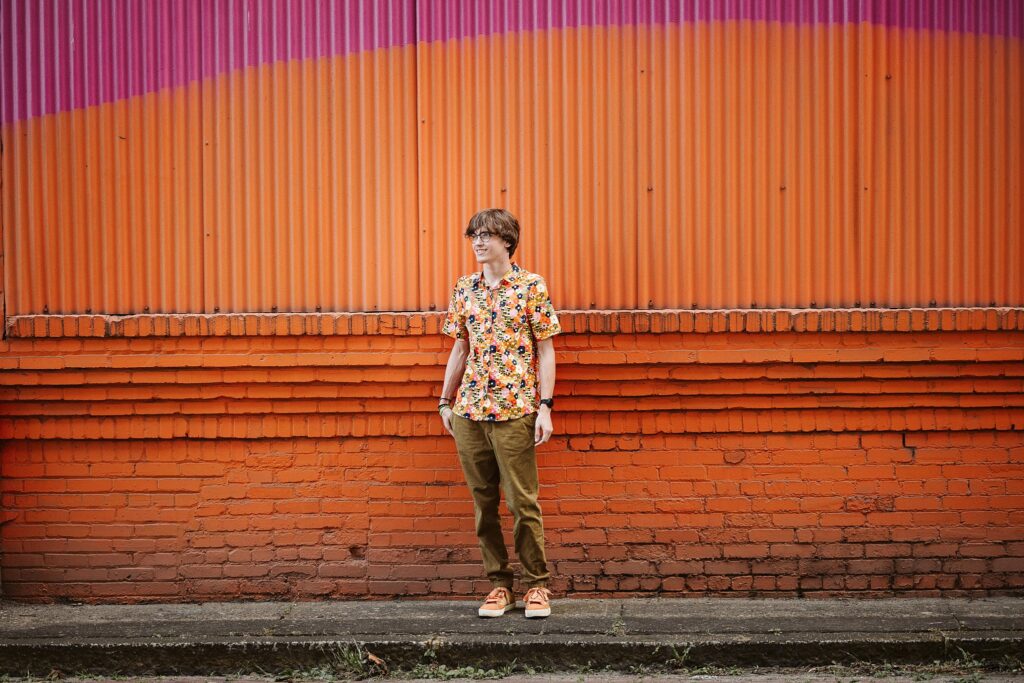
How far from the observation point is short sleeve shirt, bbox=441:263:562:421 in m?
5.06

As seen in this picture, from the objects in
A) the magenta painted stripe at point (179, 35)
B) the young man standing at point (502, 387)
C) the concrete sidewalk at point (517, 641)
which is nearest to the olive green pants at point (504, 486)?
the young man standing at point (502, 387)

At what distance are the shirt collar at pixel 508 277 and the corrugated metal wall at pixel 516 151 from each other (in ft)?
1.52

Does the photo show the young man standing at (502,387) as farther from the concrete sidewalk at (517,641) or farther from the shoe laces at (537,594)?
the concrete sidewalk at (517,641)

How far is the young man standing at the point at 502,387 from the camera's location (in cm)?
505

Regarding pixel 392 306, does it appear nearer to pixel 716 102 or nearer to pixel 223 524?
pixel 223 524

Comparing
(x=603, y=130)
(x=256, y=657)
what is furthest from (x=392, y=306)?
(x=256, y=657)

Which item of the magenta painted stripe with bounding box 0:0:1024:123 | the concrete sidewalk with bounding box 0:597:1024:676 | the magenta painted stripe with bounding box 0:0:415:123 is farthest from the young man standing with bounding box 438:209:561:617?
the magenta painted stripe with bounding box 0:0:415:123

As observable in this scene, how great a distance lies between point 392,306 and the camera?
222 inches

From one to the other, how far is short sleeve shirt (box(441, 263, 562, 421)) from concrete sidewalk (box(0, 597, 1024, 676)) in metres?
1.08

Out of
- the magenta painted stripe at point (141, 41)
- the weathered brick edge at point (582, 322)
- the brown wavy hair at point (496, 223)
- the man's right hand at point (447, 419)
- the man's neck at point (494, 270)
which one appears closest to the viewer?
the brown wavy hair at point (496, 223)

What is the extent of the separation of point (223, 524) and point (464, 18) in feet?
9.98

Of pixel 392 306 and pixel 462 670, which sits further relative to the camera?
pixel 392 306

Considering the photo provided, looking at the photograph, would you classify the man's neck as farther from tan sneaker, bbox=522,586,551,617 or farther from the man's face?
tan sneaker, bbox=522,586,551,617

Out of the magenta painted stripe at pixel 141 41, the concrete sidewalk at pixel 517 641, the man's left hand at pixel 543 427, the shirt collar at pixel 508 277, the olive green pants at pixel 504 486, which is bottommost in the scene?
the concrete sidewalk at pixel 517 641
